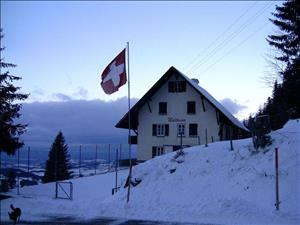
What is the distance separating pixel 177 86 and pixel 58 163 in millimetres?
18271

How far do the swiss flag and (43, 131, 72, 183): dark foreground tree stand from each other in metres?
29.0

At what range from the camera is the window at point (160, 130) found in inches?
1909

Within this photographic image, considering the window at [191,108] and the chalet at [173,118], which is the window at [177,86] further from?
the window at [191,108]

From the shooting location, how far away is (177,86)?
48219mm

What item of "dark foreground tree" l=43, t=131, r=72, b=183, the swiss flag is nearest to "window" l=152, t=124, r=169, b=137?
"dark foreground tree" l=43, t=131, r=72, b=183

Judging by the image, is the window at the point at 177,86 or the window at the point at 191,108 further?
the window at the point at 177,86

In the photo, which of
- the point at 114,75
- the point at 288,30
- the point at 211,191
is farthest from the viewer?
the point at 288,30

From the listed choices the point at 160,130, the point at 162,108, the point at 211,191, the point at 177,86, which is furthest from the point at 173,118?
the point at 211,191

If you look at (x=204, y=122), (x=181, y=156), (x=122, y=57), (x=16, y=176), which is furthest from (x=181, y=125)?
(x=122, y=57)

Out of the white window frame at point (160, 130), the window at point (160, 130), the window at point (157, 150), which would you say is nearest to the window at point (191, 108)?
the window at point (160, 130)

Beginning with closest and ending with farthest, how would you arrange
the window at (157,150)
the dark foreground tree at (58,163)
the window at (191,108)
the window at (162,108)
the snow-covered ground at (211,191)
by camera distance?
1. the snow-covered ground at (211,191)
2. the window at (191,108)
3. the window at (157,150)
4. the window at (162,108)
5. the dark foreground tree at (58,163)

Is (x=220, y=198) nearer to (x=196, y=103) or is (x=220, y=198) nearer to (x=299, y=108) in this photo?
(x=299, y=108)

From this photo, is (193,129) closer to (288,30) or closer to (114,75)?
(288,30)

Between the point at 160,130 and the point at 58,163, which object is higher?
the point at 160,130
